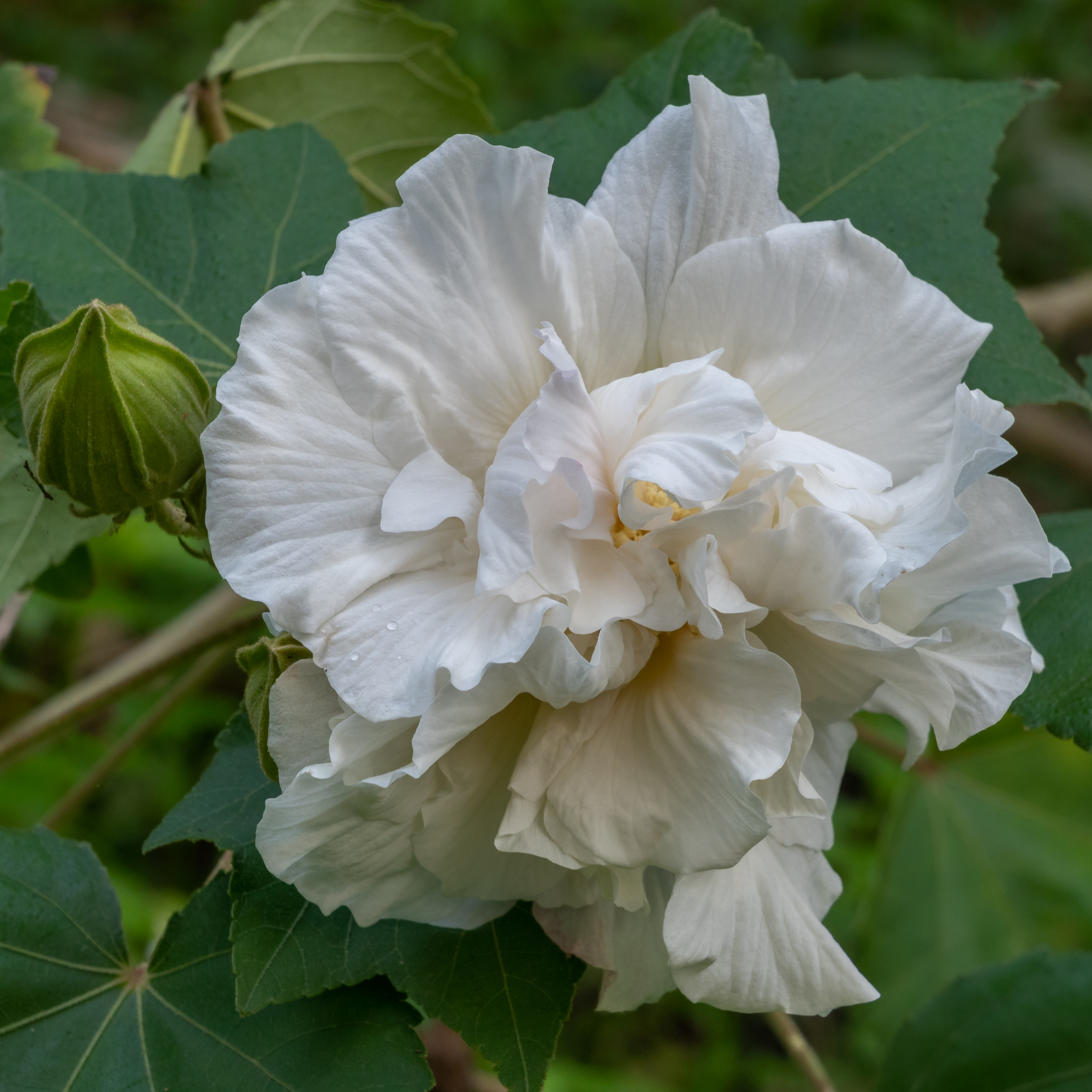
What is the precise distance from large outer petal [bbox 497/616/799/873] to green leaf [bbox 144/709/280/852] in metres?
0.23

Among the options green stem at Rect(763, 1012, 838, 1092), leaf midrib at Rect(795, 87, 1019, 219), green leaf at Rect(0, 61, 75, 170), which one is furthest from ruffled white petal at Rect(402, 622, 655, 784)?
green leaf at Rect(0, 61, 75, 170)

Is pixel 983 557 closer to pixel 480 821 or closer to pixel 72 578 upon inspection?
pixel 480 821

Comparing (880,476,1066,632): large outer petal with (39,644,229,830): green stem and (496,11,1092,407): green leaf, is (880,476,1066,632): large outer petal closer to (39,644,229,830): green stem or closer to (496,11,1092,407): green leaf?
(496,11,1092,407): green leaf

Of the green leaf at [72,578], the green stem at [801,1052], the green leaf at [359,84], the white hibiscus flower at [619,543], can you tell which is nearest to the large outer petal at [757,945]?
the white hibiscus flower at [619,543]

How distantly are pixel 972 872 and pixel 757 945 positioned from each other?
105 centimetres

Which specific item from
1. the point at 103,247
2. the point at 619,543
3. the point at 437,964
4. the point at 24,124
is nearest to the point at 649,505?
the point at 619,543

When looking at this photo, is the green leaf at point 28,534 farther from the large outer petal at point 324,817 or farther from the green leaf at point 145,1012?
the large outer petal at point 324,817

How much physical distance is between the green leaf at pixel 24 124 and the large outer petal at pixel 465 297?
0.79 m

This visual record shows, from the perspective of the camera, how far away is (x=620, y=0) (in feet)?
8.74

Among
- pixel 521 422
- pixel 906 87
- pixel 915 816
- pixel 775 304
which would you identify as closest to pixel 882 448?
pixel 775 304

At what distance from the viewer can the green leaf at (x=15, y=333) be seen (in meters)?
0.78

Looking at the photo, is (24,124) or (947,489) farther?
(24,124)

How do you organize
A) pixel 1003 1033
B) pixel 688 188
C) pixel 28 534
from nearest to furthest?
pixel 688 188 → pixel 28 534 → pixel 1003 1033

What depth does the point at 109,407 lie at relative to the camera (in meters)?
0.67
